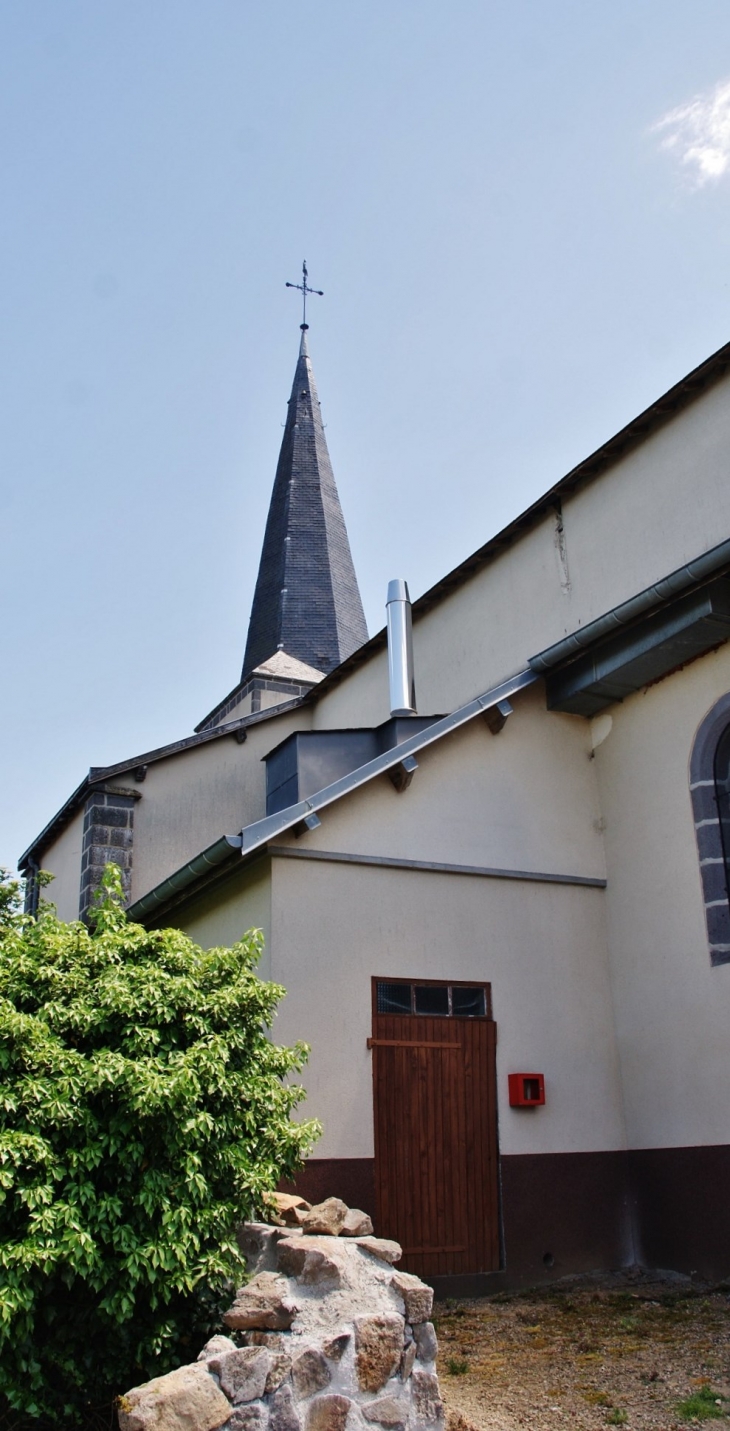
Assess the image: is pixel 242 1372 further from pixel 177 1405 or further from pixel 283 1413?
pixel 177 1405

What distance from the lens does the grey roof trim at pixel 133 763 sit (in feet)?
42.4

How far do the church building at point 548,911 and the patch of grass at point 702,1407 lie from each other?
108 inches

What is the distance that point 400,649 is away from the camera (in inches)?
450

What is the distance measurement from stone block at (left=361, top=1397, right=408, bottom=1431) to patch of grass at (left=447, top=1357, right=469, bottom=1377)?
106 centimetres

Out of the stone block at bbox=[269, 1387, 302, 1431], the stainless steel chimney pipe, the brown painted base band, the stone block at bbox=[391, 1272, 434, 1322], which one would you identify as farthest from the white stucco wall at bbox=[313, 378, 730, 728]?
the stone block at bbox=[269, 1387, 302, 1431]

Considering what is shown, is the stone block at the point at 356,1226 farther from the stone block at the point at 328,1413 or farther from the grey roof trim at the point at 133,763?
the grey roof trim at the point at 133,763

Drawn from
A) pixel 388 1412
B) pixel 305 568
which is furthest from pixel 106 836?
pixel 305 568

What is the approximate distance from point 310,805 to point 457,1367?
357 centimetres

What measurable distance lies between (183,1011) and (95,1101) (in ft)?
1.93

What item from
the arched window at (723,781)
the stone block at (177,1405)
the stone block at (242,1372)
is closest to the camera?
the stone block at (177,1405)

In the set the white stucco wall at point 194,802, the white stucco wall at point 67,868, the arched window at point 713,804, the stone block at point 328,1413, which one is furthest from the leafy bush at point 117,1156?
the white stucco wall at point 67,868

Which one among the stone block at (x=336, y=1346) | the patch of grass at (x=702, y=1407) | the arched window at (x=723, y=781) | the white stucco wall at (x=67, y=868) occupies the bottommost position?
the patch of grass at (x=702, y=1407)

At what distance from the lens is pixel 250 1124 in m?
5.76

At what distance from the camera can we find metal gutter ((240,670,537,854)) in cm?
797
